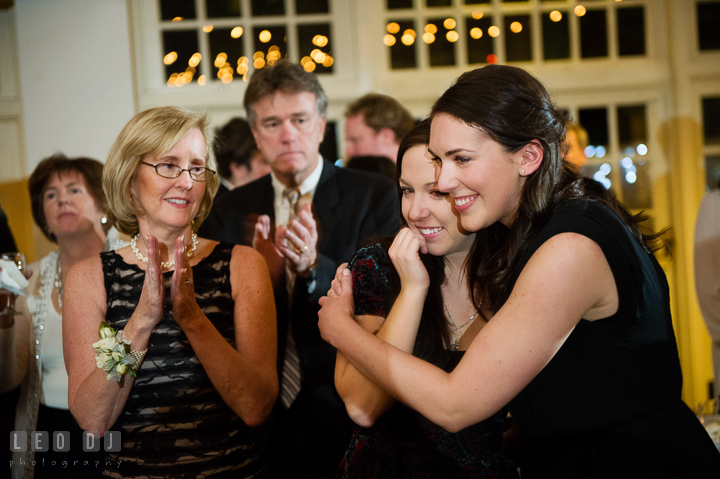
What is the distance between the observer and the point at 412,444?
1521 millimetres

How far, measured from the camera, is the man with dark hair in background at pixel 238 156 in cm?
349

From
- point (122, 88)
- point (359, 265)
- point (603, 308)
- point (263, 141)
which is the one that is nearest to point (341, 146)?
point (122, 88)

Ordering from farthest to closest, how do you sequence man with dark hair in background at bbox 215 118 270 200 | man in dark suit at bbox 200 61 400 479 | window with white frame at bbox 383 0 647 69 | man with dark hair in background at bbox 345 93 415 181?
window with white frame at bbox 383 0 647 69, man with dark hair in background at bbox 215 118 270 200, man with dark hair in background at bbox 345 93 415 181, man in dark suit at bbox 200 61 400 479

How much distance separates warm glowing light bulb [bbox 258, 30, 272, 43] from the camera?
424 centimetres

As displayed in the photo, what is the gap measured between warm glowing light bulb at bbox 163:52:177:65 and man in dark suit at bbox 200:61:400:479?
190 cm

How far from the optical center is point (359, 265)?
1.63 metres

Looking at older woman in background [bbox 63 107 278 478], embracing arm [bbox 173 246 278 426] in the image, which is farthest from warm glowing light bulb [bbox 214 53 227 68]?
embracing arm [bbox 173 246 278 426]

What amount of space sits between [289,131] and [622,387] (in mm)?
1714

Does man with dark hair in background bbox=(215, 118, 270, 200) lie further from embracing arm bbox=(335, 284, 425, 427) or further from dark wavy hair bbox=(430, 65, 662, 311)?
dark wavy hair bbox=(430, 65, 662, 311)

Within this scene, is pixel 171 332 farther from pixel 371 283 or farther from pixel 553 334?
pixel 553 334

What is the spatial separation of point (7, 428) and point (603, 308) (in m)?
2.24

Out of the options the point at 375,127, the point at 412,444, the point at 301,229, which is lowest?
the point at 412,444

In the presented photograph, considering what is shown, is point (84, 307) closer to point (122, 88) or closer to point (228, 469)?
point (228, 469)

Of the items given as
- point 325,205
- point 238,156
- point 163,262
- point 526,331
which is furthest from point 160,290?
point 238,156
